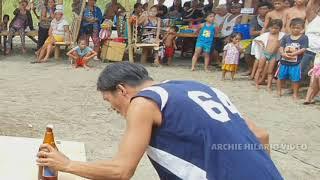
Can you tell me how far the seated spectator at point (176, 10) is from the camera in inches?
533

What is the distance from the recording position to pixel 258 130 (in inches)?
85.7

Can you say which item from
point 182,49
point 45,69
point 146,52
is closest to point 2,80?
point 45,69

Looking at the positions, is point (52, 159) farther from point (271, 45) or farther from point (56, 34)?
point (56, 34)

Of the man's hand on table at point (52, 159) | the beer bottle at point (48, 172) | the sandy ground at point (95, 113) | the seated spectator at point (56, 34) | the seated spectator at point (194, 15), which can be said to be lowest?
the sandy ground at point (95, 113)

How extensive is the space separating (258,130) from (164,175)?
0.49 meters

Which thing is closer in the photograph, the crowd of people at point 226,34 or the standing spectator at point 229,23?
the crowd of people at point 226,34

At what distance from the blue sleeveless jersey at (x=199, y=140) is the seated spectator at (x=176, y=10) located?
11.7m

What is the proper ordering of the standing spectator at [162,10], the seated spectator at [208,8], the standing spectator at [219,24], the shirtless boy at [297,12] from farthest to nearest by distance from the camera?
the seated spectator at [208,8] < the standing spectator at [162,10] < the standing spectator at [219,24] < the shirtless boy at [297,12]

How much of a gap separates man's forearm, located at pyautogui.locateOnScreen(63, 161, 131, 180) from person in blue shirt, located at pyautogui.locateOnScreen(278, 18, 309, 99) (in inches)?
249

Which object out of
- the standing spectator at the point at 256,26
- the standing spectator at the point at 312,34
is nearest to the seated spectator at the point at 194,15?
the standing spectator at the point at 256,26

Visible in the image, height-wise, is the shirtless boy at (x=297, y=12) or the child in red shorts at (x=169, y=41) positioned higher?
the shirtless boy at (x=297, y=12)

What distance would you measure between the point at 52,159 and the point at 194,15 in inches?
450

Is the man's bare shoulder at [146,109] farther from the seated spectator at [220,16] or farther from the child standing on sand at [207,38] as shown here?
the seated spectator at [220,16]

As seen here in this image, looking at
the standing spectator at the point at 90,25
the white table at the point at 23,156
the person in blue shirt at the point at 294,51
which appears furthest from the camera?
the standing spectator at the point at 90,25
